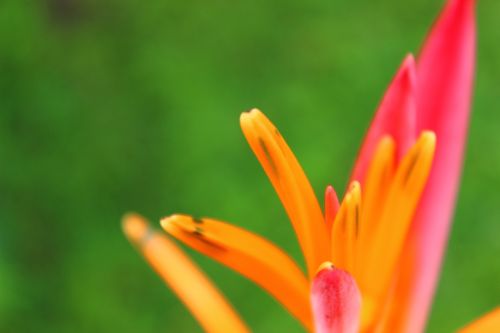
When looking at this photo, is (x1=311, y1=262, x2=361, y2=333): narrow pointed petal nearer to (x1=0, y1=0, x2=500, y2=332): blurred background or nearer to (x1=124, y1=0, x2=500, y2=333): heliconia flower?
(x1=124, y1=0, x2=500, y2=333): heliconia flower

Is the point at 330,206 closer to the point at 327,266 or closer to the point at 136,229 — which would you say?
the point at 327,266

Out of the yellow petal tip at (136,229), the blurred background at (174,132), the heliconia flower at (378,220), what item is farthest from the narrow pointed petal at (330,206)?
the blurred background at (174,132)

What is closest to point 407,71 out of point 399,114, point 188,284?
Result: point 399,114

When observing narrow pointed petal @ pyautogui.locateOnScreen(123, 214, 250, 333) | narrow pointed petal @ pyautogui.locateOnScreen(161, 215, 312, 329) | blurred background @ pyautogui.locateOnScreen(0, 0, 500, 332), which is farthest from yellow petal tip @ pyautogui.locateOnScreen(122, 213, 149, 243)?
blurred background @ pyautogui.locateOnScreen(0, 0, 500, 332)

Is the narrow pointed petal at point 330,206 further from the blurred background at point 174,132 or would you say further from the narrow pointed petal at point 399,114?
the blurred background at point 174,132

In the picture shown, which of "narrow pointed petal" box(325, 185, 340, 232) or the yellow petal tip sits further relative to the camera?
the yellow petal tip

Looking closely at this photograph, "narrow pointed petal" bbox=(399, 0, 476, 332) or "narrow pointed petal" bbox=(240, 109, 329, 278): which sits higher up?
"narrow pointed petal" bbox=(399, 0, 476, 332)

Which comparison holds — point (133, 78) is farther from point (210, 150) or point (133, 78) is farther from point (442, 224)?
point (442, 224)
